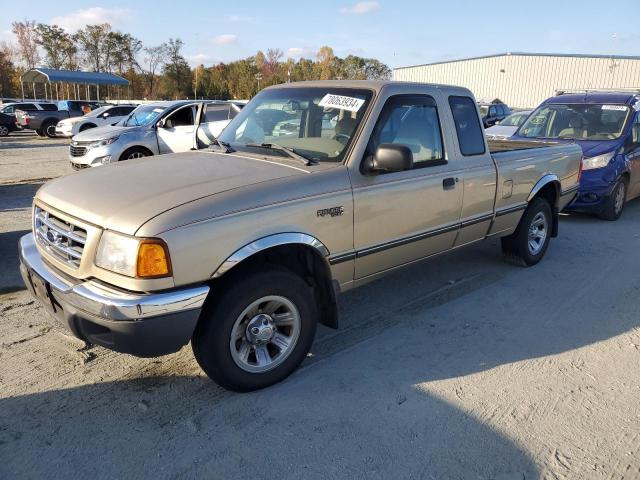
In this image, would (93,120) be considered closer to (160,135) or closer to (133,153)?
(160,135)

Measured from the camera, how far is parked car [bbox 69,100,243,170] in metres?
10.0

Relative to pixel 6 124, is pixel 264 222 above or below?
above

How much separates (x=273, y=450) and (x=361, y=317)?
1826mm

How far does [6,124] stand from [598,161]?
25636 millimetres

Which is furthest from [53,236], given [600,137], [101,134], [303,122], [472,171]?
[600,137]

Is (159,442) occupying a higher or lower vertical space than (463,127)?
lower

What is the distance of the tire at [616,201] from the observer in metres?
7.93

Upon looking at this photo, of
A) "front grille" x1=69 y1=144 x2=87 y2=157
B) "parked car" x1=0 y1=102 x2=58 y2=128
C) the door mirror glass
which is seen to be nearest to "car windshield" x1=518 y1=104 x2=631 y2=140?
the door mirror glass

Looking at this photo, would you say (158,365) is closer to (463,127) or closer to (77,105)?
(463,127)

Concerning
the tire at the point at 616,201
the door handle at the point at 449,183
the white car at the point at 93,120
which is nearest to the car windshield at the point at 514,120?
the tire at the point at 616,201

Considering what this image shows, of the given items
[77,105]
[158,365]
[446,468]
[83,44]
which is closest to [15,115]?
[77,105]

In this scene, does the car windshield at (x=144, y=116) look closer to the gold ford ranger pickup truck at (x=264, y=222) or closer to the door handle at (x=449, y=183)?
the gold ford ranger pickup truck at (x=264, y=222)

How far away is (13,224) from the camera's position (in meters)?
7.00

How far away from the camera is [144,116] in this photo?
38.8 ft
